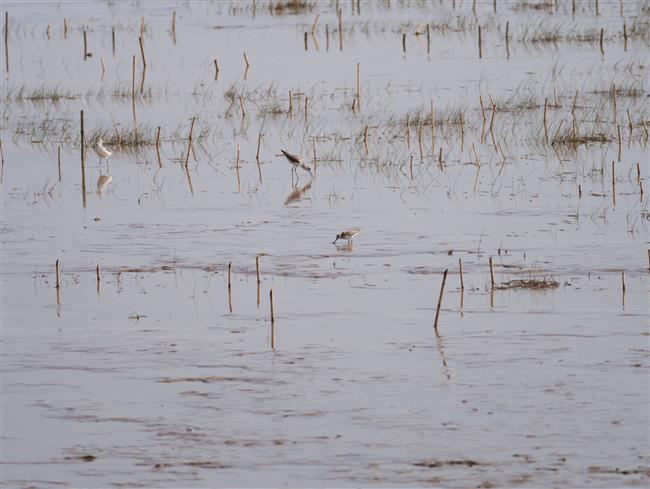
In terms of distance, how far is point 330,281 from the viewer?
11.6m

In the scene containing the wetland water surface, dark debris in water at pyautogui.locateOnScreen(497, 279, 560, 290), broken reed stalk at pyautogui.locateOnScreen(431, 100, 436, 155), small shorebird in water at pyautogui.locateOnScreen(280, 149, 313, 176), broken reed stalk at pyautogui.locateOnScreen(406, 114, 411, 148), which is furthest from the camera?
broken reed stalk at pyautogui.locateOnScreen(406, 114, 411, 148)

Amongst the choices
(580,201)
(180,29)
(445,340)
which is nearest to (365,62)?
(180,29)

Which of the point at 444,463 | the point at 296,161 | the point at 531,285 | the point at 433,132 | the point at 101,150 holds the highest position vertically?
the point at 433,132

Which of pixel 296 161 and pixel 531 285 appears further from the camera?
pixel 296 161

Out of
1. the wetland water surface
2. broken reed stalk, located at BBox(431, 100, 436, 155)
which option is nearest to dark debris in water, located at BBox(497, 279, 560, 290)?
the wetland water surface

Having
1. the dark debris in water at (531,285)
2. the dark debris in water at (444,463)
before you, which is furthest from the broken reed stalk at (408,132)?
the dark debris in water at (444,463)

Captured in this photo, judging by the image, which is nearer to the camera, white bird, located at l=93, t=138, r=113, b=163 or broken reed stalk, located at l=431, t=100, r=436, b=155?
white bird, located at l=93, t=138, r=113, b=163

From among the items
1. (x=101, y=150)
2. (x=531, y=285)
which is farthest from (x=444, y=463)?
(x=101, y=150)

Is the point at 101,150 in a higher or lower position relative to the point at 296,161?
higher

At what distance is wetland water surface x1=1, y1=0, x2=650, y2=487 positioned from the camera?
737 cm

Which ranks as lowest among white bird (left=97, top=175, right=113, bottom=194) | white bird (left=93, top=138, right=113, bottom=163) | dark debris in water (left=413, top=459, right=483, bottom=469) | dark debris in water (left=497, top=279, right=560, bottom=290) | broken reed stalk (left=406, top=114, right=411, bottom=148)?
dark debris in water (left=413, top=459, right=483, bottom=469)

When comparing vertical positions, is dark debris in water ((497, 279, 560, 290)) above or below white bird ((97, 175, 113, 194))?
below

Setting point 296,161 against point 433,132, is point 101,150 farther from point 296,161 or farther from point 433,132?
point 433,132

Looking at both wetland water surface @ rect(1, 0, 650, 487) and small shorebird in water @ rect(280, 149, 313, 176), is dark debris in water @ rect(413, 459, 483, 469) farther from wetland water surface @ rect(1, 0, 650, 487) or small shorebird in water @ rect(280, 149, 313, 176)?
small shorebird in water @ rect(280, 149, 313, 176)
